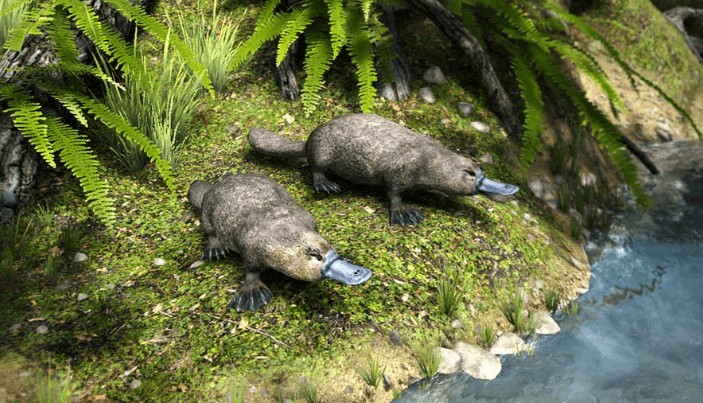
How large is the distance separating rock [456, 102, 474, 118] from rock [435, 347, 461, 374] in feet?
6.62


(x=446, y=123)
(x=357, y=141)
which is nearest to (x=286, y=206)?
(x=357, y=141)

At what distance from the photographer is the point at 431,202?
372 centimetres

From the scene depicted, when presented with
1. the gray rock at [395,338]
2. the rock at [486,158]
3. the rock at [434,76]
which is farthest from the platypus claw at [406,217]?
the rock at [434,76]

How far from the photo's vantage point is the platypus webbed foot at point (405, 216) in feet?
11.4

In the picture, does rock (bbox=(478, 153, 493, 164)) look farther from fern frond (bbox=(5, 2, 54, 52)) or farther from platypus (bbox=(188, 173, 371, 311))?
fern frond (bbox=(5, 2, 54, 52))

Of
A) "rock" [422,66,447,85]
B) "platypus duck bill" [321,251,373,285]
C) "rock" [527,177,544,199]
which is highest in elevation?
"rock" [422,66,447,85]

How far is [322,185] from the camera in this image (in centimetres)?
367

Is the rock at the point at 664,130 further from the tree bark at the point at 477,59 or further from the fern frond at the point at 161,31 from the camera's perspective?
the fern frond at the point at 161,31

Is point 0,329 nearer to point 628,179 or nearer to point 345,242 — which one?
point 345,242

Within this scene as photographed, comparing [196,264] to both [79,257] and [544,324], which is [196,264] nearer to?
[79,257]

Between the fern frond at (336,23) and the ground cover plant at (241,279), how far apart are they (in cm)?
71

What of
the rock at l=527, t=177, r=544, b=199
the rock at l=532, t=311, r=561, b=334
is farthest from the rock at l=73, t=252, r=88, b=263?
the rock at l=527, t=177, r=544, b=199

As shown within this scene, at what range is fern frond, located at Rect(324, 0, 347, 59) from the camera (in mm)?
3602

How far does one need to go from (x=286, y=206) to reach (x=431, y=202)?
1.10 metres
